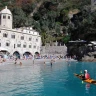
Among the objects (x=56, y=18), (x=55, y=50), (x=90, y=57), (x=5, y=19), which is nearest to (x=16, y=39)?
(x=5, y=19)

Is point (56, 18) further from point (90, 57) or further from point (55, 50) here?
point (90, 57)

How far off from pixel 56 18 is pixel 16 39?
29460mm

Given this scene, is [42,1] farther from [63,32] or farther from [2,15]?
[2,15]

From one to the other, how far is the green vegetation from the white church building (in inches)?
249

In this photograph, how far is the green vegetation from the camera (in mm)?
78562

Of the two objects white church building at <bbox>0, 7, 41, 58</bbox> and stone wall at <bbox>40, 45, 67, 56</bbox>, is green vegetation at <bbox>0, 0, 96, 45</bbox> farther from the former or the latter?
white church building at <bbox>0, 7, 41, 58</bbox>

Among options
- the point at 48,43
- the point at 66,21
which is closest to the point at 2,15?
the point at 48,43

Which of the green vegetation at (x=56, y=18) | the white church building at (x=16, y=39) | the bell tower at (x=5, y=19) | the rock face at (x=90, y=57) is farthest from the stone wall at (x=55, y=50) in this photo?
the bell tower at (x=5, y=19)

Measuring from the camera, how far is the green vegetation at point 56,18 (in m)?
78.6

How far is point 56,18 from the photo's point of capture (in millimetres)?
95188

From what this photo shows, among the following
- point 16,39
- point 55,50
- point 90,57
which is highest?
point 16,39

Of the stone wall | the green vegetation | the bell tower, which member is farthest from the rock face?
the bell tower

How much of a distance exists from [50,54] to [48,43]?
566 cm

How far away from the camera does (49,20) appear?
93.3 m
